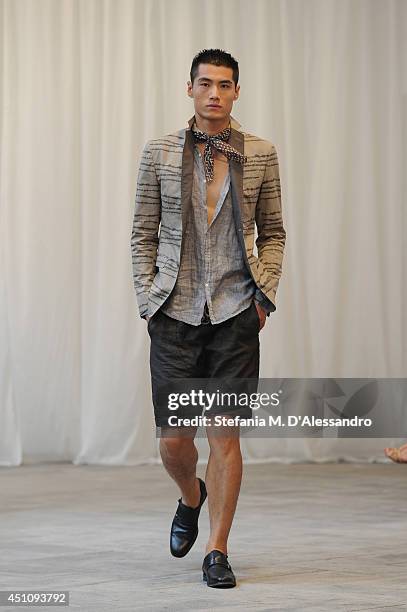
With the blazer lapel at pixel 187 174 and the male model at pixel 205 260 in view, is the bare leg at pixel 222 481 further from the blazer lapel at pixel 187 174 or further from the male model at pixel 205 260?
the blazer lapel at pixel 187 174

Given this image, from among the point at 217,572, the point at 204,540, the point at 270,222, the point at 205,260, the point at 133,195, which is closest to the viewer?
the point at 217,572

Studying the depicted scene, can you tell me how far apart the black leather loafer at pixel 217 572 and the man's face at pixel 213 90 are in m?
1.18

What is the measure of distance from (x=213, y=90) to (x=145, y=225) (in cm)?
41

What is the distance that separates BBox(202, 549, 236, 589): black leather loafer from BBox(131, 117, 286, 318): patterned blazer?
673 mm

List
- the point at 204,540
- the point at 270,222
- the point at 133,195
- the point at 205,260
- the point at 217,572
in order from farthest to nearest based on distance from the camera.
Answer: the point at 133,195, the point at 204,540, the point at 270,222, the point at 205,260, the point at 217,572

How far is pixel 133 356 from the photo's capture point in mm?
6906

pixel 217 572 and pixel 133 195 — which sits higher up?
pixel 133 195

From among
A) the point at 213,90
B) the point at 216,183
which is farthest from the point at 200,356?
the point at 213,90

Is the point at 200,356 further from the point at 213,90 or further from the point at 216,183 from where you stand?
the point at 213,90

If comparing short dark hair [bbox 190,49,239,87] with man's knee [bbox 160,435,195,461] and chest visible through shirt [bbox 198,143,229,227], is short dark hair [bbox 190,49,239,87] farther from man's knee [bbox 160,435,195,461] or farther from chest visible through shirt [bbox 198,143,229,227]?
man's knee [bbox 160,435,195,461]

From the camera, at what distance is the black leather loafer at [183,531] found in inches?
140

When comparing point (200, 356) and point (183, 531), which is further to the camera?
point (183, 531)

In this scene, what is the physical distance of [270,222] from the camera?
11.7 ft

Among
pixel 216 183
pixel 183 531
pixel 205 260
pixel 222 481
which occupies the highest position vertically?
pixel 216 183
